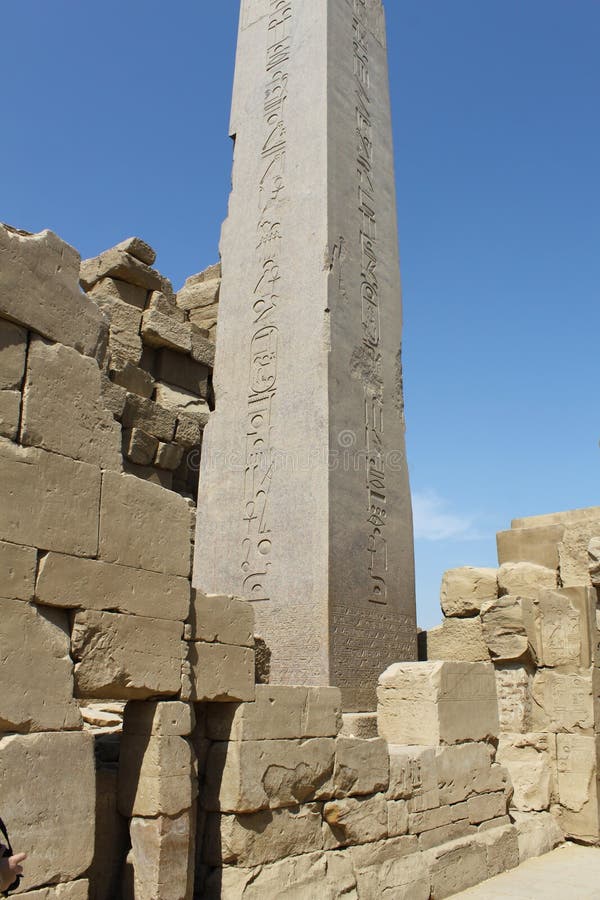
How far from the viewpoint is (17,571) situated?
106 inches

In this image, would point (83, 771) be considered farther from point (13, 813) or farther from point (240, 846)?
point (240, 846)

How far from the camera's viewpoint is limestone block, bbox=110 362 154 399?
5852 mm

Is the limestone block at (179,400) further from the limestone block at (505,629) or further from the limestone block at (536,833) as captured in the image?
the limestone block at (536,833)

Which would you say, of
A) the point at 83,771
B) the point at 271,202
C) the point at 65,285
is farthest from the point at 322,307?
the point at 83,771

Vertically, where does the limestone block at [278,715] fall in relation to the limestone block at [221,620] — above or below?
below

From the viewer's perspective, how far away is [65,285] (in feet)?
10.3

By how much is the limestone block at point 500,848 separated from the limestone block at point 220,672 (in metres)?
2.06

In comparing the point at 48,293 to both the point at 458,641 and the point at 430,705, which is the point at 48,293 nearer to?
the point at 430,705

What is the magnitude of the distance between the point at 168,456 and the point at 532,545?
9.44ft

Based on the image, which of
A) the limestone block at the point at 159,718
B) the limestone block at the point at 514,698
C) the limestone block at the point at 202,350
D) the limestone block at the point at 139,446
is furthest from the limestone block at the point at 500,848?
the limestone block at the point at 202,350

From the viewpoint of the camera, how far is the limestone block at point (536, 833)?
5.26 metres

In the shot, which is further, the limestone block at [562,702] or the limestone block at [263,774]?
the limestone block at [562,702]

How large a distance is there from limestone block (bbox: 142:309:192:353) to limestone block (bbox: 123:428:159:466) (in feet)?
2.74

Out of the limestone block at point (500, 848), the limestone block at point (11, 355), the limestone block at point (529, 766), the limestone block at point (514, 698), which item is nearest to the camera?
the limestone block at point (11, 355)
